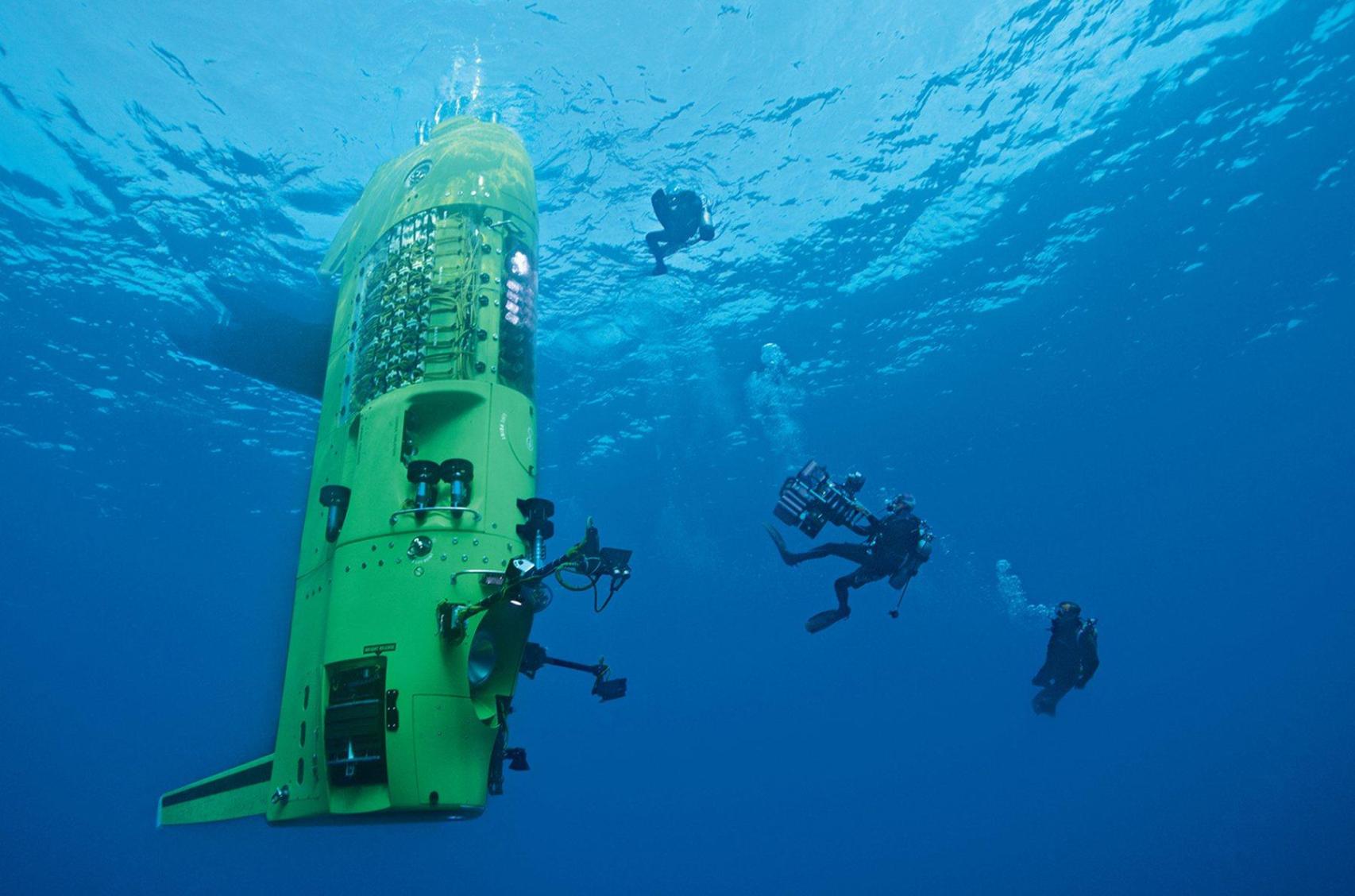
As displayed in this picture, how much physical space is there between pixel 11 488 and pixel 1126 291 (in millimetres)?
48703

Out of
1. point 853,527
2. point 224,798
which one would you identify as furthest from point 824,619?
point 224,798

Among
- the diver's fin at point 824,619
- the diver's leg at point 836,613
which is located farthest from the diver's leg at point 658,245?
the diver's fin at point 824,619

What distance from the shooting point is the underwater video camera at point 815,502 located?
10.2m

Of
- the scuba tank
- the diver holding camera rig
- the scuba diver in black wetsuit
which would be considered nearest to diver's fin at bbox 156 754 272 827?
the diver holding camera rig

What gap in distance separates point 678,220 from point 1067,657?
10822 mm

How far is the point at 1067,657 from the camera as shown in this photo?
12.9 metres

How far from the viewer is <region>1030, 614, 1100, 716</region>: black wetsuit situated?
1212 cm

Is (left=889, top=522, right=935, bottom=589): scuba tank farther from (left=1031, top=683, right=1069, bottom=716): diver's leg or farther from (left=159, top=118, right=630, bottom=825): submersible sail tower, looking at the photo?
(left=159, top=118, right=630, bottom=825): submersible sail tower

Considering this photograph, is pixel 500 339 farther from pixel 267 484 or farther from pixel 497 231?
pixel 267 484

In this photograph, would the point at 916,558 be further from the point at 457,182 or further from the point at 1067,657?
the point at 457,182

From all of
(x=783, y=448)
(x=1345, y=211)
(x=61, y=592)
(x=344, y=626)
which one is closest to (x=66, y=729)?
(x=61, y=592)

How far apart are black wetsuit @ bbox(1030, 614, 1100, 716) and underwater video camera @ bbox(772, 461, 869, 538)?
209 inches

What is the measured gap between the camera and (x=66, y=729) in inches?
2712

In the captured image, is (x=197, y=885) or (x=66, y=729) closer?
(x=197, y=885)
